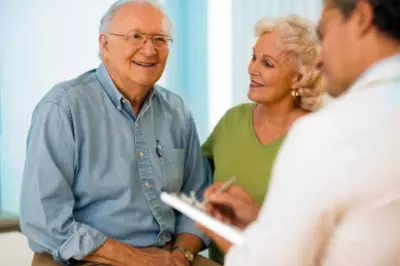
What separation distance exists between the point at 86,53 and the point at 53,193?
108 centimetres

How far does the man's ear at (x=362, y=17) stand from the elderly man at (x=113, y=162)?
36.6 inches

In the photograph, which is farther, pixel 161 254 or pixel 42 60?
pixel 42 60

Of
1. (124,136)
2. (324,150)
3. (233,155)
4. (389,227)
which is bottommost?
(233,155)

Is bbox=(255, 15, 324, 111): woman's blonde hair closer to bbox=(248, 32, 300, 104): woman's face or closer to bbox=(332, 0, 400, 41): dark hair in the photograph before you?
bbox=(248, 32, 300, 104): woman's face

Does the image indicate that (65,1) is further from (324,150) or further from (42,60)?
(324,150)

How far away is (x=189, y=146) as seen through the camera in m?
1.75

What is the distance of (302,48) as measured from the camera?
1.67m

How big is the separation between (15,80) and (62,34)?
29 cm

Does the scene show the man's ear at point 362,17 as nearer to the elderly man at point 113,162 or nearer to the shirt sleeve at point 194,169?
the elderly man at point 113,162

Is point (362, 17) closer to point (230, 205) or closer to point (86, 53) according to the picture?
point (230, 205)

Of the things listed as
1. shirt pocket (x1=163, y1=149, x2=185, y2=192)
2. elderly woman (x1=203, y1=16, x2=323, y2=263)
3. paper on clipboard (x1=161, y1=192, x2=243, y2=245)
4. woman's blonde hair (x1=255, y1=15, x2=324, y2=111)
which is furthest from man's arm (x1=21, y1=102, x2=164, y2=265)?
woman's blonde hair (x1=255, y1=15, x2=324, y2=111)

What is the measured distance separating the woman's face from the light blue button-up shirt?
32 centimetres

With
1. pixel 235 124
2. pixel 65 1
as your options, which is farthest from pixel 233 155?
pixel 65 1

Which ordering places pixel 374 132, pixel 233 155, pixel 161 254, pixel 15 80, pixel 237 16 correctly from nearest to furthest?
pixel 374 132
pixel 161 254
pixel 233 155
pixel 15 80
pixel 237 16
